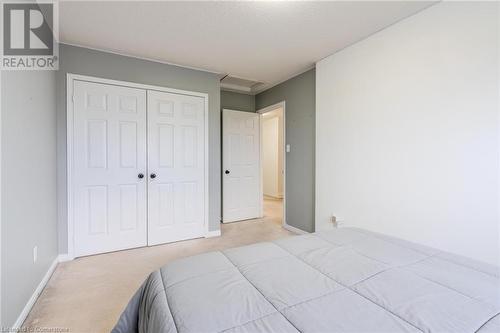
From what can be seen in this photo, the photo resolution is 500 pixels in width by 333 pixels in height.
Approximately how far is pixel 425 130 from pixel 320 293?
1.79m

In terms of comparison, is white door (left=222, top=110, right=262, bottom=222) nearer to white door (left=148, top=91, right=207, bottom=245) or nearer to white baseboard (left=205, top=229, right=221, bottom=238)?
white baseboard (left=205, top=229, right=221, bottom=238)

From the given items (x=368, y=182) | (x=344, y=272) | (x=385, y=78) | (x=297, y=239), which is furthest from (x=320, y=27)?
(x=344, y=272)

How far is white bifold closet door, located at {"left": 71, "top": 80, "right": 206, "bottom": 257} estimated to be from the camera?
8.87 feet

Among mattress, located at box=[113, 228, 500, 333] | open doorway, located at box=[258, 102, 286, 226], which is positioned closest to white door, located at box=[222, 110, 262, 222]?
open doorway, located at box=[258, 102, 286, 226]

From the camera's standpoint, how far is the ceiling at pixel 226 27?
6.54 feet

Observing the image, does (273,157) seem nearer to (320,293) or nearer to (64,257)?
(64,257)

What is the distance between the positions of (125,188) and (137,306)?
6.52 feet

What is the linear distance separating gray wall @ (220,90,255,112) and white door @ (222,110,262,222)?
25 cm

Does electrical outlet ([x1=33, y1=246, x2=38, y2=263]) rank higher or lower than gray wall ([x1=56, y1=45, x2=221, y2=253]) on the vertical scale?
lower

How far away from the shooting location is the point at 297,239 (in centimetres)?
158

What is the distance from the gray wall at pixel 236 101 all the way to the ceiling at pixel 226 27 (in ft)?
4.09

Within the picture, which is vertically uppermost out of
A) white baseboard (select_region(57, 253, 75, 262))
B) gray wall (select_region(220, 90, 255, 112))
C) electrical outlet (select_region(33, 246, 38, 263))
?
gray wall (select_region(220, 90, 255, 112))

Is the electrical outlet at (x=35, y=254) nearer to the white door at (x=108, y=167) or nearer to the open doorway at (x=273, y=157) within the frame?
the white door at (x=108, y=167)

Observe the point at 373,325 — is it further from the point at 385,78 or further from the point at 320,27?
the point at 320,27
